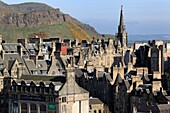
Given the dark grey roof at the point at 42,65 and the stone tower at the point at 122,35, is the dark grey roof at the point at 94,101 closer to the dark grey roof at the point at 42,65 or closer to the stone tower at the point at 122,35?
the dark grey roof at the point at 42,65

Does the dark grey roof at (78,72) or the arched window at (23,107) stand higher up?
the dark grey roof at (78,72)

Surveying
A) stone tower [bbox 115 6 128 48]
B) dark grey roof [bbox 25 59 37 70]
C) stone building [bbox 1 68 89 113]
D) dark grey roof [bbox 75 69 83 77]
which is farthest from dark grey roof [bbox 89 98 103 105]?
stone tower [bbox 115 6 128 48]

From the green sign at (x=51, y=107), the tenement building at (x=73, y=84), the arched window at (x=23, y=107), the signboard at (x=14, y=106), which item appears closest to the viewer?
the green sign at (x=51, y=107)

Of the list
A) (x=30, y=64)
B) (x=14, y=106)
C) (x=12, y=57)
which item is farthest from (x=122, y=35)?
(x=14, y=106)

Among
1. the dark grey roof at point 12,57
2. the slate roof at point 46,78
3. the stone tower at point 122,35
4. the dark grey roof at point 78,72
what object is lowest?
the dark grey roof at point 78,72

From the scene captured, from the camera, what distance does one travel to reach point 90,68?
316 ft

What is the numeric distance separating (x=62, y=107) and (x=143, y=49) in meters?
41.4

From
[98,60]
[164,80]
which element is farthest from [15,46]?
[164,80]

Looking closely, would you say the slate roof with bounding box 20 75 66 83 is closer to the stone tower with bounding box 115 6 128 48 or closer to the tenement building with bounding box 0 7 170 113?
the tenement building with bounding box 0 7 170 113

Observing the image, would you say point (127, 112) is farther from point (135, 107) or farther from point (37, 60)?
point (37, 60)

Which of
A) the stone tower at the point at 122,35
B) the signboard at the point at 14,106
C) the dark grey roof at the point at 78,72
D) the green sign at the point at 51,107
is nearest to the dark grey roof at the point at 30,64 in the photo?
the dark grey roof at the point at 78,72

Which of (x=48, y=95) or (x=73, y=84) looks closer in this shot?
(x=48, y=95)

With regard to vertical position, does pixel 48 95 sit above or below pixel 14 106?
above

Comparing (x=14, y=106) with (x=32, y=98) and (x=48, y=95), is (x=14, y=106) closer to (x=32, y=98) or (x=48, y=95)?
(x=32, y=98)
